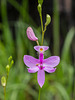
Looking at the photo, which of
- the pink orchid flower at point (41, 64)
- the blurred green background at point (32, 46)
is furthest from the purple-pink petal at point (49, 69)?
the blurred green background at point (32, 46)

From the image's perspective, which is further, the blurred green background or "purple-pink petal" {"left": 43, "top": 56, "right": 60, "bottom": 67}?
the blurred green background

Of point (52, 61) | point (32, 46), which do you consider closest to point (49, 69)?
point (52, 61)

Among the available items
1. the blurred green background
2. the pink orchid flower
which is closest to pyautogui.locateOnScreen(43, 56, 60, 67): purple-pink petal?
the pink orchid flower

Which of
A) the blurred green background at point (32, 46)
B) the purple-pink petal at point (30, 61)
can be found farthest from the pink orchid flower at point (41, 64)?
the blurred green background at point (32, 46)

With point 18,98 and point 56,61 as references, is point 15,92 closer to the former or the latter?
point 18,98

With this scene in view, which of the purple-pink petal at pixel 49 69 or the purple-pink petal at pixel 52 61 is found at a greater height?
the purple-pink petal at pixel 52 61

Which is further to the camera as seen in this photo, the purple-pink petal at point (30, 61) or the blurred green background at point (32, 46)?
the blurred green background at point (32, 46)

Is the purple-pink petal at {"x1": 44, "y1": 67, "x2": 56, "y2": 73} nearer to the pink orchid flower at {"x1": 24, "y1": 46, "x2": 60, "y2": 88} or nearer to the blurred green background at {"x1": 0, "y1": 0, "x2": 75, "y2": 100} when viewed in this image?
the pink orchid flower at {"x1": 24, "y1": 46, "x2": 60, "y2": 88}

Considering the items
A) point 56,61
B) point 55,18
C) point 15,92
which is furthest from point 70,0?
point 56,61

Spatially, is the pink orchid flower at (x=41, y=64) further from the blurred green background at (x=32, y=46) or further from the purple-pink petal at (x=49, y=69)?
the blurred green background at (x=32, y=46)

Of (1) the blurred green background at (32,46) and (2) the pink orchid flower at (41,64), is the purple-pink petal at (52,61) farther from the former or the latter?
(1) the blurred green background at (32,46)
